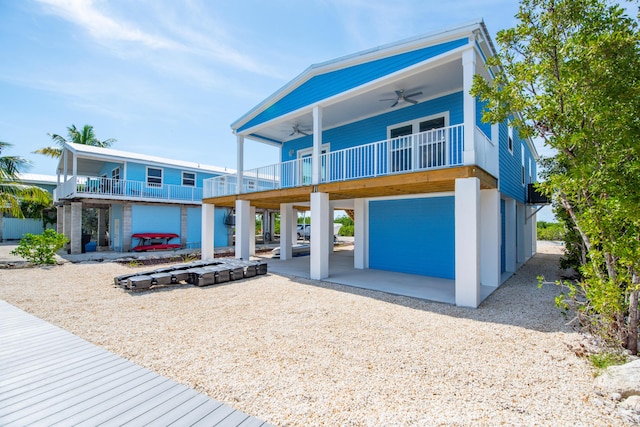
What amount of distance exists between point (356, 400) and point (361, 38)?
450 inches

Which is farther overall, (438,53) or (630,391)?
(438,53)

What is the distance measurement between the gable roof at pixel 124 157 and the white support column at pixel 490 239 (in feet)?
60.4

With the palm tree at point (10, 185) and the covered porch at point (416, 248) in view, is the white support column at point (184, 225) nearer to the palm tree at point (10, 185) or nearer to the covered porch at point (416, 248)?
the covered porch at point (416, 248)

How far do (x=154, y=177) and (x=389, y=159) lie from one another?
16.7 m

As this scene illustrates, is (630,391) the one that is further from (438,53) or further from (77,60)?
(77,60)

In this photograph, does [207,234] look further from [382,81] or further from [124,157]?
[382,81]

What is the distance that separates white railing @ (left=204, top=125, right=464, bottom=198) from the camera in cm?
805

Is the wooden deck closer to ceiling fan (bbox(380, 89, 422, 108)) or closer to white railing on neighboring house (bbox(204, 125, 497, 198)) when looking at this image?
white railing on neighboring house (bbox(204, 125, 497, 198))

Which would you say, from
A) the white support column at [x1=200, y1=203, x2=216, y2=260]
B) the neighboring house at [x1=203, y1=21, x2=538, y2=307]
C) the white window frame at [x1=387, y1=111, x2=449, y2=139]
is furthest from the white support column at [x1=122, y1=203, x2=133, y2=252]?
the white window frame at [x1=387, y1=111, x2=449, y2=139]

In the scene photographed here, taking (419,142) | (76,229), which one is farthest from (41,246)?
(419,142)

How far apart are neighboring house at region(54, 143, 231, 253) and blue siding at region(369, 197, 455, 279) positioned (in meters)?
11.2

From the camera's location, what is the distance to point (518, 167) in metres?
12.9

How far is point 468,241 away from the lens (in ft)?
20.7

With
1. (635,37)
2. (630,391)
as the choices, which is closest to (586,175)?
(635,37)
